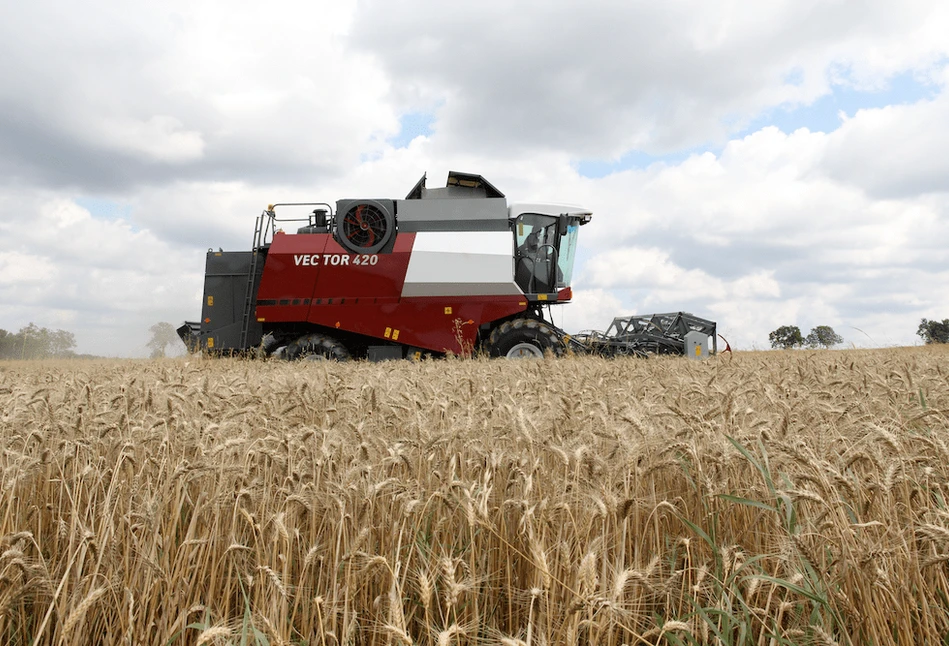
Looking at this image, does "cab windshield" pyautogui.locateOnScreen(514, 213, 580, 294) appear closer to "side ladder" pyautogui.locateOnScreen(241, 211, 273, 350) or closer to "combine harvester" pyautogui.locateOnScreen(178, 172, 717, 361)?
"combine harvester" pyautogui.locateOnScreen(178, 172, 717, 361)

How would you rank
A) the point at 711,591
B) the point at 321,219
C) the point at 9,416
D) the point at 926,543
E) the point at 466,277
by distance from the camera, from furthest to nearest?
the point at 321,219 → the point at 466,277 → the point at 9,416 → the point at 926,543 → the point at 711,591

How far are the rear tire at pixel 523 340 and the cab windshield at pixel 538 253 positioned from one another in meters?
0.86

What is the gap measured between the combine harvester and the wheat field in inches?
388

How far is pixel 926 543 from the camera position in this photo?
2322mm

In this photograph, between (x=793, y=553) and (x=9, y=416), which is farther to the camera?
(x=9, y=416)

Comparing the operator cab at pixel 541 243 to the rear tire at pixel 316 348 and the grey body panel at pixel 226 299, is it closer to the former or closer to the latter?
the rear tire at pixel 316 348

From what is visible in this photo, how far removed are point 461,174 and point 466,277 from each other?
239 centimetres

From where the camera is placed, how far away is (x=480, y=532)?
2.36 m

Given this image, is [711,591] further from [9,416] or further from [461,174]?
[461,174]

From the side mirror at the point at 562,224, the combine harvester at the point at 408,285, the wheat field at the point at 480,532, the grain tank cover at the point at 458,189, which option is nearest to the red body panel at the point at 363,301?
the combine harvester at the point at 408,285

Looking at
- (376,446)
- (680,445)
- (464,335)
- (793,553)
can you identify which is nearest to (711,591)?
(793,553)

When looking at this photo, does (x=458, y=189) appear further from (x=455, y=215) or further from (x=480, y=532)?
(x=480, y=532)

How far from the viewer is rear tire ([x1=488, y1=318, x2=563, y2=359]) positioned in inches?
527

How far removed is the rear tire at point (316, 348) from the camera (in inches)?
536
